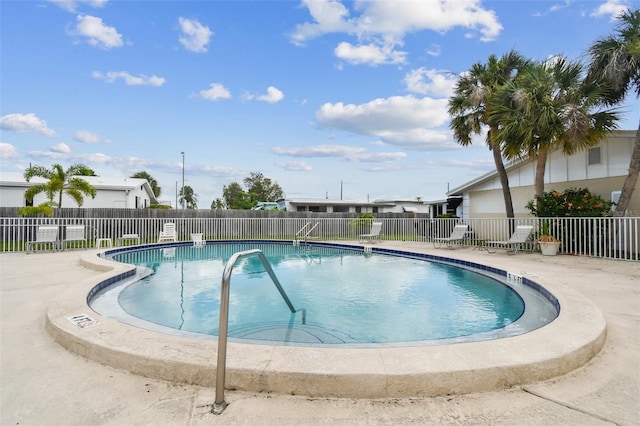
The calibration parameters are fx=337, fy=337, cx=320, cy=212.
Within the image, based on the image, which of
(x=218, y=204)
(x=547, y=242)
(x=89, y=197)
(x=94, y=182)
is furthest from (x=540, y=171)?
(x=218, y=204)

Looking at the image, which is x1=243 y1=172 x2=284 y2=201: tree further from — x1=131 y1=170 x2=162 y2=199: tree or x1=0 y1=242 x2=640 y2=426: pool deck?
x1=0 y1=242 x2=640 y2=426: pool deck

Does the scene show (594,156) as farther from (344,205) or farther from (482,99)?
(344,205)

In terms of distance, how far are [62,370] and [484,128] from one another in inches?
615

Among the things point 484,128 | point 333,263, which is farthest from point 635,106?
point 333,263

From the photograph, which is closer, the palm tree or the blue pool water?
the blue pool water

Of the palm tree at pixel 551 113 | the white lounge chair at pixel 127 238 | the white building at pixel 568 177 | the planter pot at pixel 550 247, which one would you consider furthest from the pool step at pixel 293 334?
the white building at pixel 568 177

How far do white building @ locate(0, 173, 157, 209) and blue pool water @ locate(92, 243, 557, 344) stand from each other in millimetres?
14725

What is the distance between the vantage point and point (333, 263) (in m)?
10.1

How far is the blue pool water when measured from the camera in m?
4.14

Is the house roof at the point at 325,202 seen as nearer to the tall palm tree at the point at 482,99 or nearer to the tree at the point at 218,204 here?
the tall palm tree at the point at 482,99

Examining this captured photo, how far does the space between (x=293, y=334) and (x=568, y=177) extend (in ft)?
45.3

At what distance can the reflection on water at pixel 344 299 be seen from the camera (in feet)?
14.4

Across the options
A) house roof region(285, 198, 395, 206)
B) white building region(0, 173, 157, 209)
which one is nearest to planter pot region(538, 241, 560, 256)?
house roof region(285, 198, 395, 206)

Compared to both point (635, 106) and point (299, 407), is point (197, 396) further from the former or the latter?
point (635, 106)
